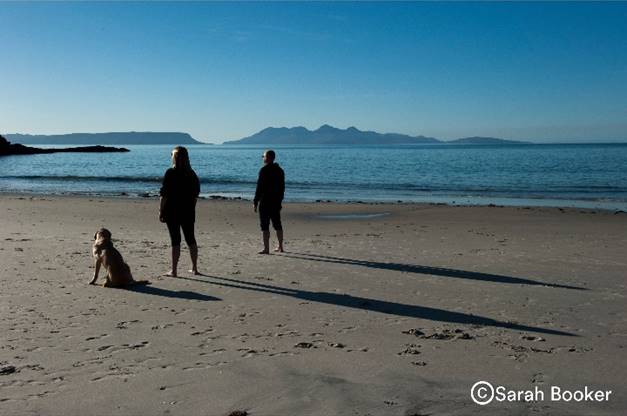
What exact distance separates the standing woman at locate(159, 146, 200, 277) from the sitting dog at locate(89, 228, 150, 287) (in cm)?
81

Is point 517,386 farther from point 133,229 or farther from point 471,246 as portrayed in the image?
point 133,229

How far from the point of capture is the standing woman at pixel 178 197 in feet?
27.1

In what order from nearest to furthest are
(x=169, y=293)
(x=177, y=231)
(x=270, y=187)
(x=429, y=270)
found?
(x=169, y=293) < (x=177, y=231) < (x=429, y=270) < (x=270, y=187)

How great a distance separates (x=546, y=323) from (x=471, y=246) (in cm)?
592

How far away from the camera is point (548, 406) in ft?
13.2

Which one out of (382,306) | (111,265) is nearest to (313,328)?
(382,306)

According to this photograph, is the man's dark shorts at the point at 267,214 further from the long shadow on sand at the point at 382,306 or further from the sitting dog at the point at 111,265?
the sitting dog at the point at 111,265

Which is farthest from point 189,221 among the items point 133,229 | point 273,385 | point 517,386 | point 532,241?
point 532,241

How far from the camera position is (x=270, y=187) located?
415 inches

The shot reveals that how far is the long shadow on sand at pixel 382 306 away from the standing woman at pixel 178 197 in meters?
0.72

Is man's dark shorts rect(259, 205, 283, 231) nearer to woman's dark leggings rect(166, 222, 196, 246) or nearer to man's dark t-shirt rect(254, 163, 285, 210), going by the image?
man's dark t-shirt rect(254, 163, 285, 210)

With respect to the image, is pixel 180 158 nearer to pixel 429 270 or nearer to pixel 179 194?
pixel 179 194

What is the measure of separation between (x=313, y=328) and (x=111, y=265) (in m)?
3.11

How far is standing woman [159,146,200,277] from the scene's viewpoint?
325 inches
